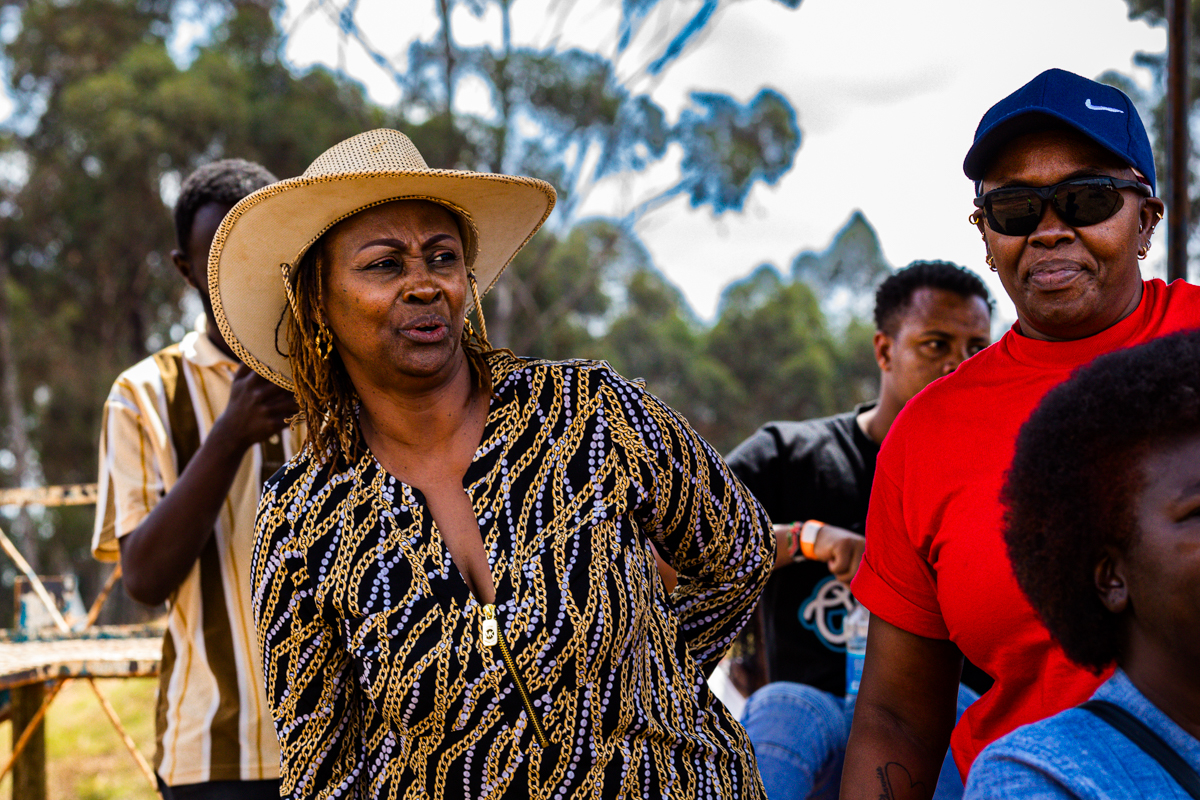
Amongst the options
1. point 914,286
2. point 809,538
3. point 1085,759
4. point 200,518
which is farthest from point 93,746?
point 1085,759

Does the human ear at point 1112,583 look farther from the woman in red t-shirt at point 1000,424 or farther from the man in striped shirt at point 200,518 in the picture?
the man in striped shirt at point 200,518

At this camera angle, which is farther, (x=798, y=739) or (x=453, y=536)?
(x=798, y=739)

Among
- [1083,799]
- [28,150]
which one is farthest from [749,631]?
[28,150]

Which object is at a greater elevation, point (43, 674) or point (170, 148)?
point (170, 148)

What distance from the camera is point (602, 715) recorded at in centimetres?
168

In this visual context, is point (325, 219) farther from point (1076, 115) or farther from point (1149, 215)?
point (1149, 215)

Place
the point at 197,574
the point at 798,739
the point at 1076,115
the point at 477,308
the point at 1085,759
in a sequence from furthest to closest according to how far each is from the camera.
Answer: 1. the point at 798,739
2. the point at 197,574
3. the point at 477,308
4. the point at 1076,115
5. the point at 1085,759

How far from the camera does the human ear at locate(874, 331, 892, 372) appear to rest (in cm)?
320

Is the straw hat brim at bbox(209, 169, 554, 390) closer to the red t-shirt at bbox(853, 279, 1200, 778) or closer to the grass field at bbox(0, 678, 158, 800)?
the red t-shirt at bbox(853, 279, 1200, 778)

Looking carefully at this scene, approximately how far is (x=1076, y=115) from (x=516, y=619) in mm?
1200

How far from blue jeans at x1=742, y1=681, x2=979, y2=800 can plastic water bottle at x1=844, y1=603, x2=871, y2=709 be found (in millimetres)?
95

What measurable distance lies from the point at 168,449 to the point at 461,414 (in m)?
0.92

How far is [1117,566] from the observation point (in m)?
1.17

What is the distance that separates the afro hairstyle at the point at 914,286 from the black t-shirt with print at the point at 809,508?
0.35 meters
